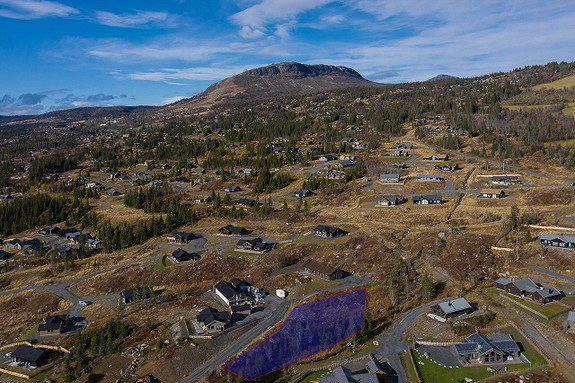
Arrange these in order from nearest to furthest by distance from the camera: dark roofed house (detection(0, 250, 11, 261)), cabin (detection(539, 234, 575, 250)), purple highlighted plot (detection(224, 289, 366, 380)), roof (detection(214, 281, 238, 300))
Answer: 1. purple highlighted plot (detection(224, 289, 366, 380))
2. roof (detection(214, 281, 238, 300))
3. cabin (detection(539, 234, 575, 250))
4. dark roofed house (detection(0, 250, 11, 261))

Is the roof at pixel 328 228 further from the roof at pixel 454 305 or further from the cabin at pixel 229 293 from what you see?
the roof at pixel 454 305

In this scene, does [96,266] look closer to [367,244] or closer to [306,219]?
[306,219]

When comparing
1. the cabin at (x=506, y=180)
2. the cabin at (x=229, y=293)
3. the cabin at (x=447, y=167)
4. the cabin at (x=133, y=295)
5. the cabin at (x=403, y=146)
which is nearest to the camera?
the cabin at (x=229, y=293)

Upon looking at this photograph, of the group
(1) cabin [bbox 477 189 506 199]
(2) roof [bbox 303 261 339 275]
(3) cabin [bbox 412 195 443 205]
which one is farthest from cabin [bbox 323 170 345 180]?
(2) roof [bbox 303 261 339 275]

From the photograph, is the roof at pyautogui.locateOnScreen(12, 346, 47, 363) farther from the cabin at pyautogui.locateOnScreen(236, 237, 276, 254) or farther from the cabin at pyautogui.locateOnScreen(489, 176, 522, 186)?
the cabin at pyautogui.locateOnScreen(489, 176, 522, 186)

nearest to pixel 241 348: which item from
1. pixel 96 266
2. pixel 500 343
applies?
pixel 500 343

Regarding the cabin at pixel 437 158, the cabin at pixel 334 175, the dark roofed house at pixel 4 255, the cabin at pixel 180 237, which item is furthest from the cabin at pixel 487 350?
the cabin at pixel 437 158

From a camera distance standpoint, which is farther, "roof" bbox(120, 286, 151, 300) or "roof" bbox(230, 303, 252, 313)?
"roof" bbox(120, 286, 151, 300)
